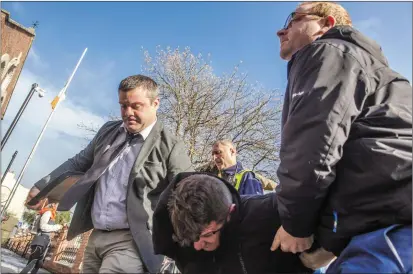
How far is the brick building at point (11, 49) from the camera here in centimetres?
1825

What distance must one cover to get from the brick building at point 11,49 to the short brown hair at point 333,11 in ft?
63.9

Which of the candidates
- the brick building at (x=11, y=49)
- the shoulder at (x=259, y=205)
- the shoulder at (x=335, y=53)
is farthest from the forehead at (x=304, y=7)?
the brick building at (x=11, y=49)

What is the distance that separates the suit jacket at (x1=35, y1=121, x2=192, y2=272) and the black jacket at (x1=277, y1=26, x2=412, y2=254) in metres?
1.23

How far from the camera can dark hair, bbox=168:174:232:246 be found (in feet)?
5.20

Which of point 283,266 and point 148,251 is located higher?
point 283,266

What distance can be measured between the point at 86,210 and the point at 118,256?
0.53 metres

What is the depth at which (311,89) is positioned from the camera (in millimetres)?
1306

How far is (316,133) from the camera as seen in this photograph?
123 cm

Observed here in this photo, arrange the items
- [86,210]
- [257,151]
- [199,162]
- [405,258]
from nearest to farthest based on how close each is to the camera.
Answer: [405,258], [86,210], [199,162], [257,151]

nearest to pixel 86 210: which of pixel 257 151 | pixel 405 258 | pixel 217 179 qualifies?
pixel 217 179

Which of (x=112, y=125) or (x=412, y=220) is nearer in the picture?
(x=412, y=220)

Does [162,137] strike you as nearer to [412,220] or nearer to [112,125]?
[112,125]

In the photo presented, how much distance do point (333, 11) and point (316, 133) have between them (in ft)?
3.27

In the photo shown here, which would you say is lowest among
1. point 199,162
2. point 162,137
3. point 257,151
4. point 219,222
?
point 219,222
